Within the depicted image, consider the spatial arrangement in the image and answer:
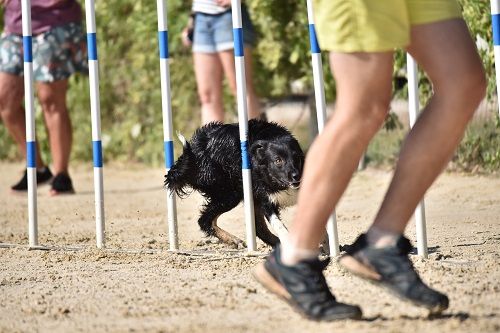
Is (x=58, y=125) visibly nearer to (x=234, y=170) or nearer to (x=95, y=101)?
(x=95, y=101)

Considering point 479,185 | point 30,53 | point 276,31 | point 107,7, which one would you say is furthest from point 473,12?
point 107,7

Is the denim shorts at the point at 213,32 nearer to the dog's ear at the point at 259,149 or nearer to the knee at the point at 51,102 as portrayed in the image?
the knee at the point at 51,102

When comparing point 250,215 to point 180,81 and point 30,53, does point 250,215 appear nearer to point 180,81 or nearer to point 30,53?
point 30,53

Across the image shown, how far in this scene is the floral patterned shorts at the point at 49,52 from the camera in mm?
7688

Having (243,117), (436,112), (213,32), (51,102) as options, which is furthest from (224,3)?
(436,112)

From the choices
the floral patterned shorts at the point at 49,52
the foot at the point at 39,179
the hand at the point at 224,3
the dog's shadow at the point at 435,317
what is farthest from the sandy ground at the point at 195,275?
the hand at the point at 224,3

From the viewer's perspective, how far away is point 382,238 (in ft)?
10.5

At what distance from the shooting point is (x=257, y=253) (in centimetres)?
490

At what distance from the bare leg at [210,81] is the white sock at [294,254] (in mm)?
3992

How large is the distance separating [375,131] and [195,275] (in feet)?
4.92

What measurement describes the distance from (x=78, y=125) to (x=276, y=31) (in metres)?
2.77

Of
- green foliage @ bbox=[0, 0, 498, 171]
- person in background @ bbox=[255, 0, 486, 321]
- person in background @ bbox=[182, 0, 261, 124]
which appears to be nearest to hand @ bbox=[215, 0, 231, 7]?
person in background @ bbox=[182, 0, 261, 124]

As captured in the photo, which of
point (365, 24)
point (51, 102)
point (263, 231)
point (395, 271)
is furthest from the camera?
point (51, 102)

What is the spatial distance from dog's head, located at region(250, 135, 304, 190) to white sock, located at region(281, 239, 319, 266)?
178cm
